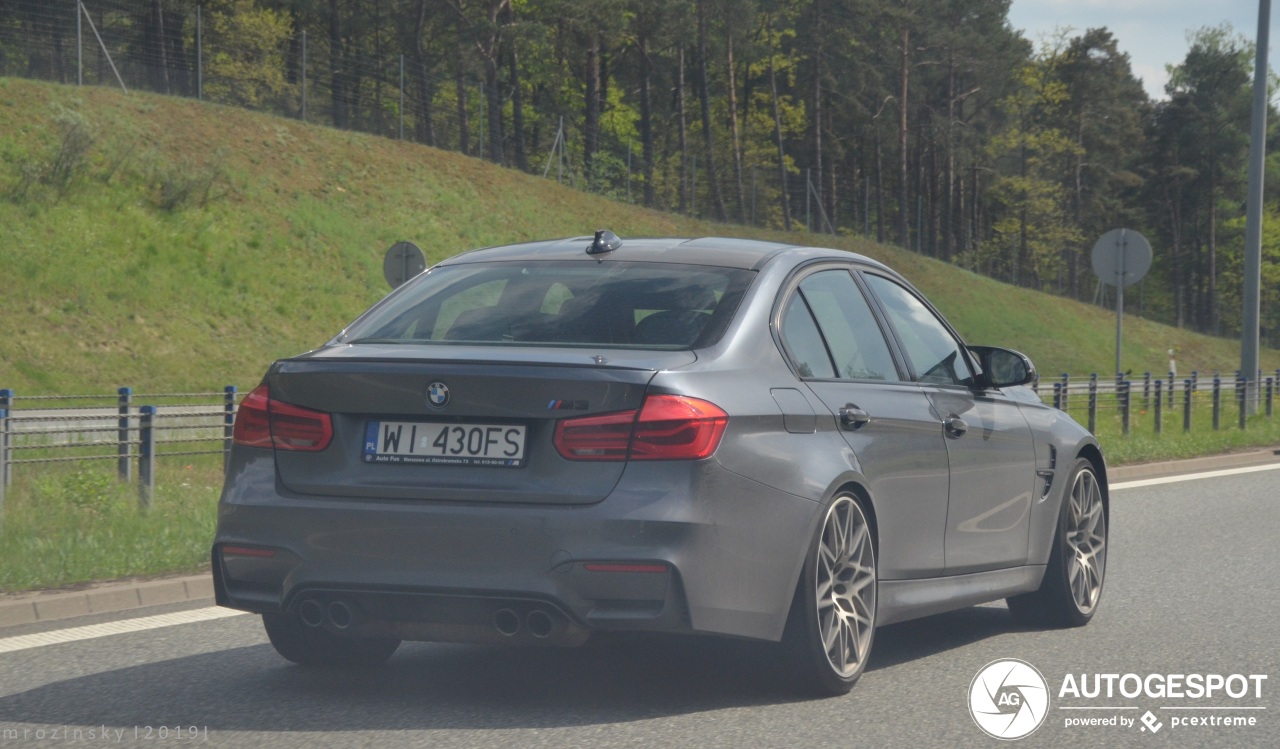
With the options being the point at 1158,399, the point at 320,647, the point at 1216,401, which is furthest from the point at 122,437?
the point at 1216,401

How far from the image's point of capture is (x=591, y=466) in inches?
200

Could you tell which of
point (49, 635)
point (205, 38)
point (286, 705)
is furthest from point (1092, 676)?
point (205, 38)

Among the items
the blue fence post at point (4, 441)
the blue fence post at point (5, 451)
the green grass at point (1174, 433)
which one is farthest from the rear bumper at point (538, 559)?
the green grass at point (1174, 433)

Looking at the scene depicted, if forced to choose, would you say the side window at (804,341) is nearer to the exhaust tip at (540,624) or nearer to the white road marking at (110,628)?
the exhaust tip at (540,624)

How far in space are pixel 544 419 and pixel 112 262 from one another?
98.5 ft

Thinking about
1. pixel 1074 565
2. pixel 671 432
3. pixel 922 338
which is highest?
pixel 922 338

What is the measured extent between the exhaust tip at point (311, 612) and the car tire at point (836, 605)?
5.07 feet

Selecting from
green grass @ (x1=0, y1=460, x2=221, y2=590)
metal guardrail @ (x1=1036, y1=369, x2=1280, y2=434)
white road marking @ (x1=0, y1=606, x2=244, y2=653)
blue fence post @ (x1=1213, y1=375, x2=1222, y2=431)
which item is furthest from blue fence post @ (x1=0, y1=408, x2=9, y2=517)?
blue fence post @ (x1=1213, y1=375, x2=1222, y2=431)

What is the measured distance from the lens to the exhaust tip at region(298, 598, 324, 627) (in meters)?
5.32

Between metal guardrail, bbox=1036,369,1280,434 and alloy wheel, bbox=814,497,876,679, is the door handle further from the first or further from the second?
metal guardrail, bbox=1036,369,1280,434

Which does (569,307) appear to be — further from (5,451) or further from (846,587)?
(5,451)

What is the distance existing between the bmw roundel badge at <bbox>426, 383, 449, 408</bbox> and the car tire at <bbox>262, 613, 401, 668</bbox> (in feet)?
4.36

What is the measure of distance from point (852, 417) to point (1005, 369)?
152 centimetres

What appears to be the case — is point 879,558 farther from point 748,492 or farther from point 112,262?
point 112,262
